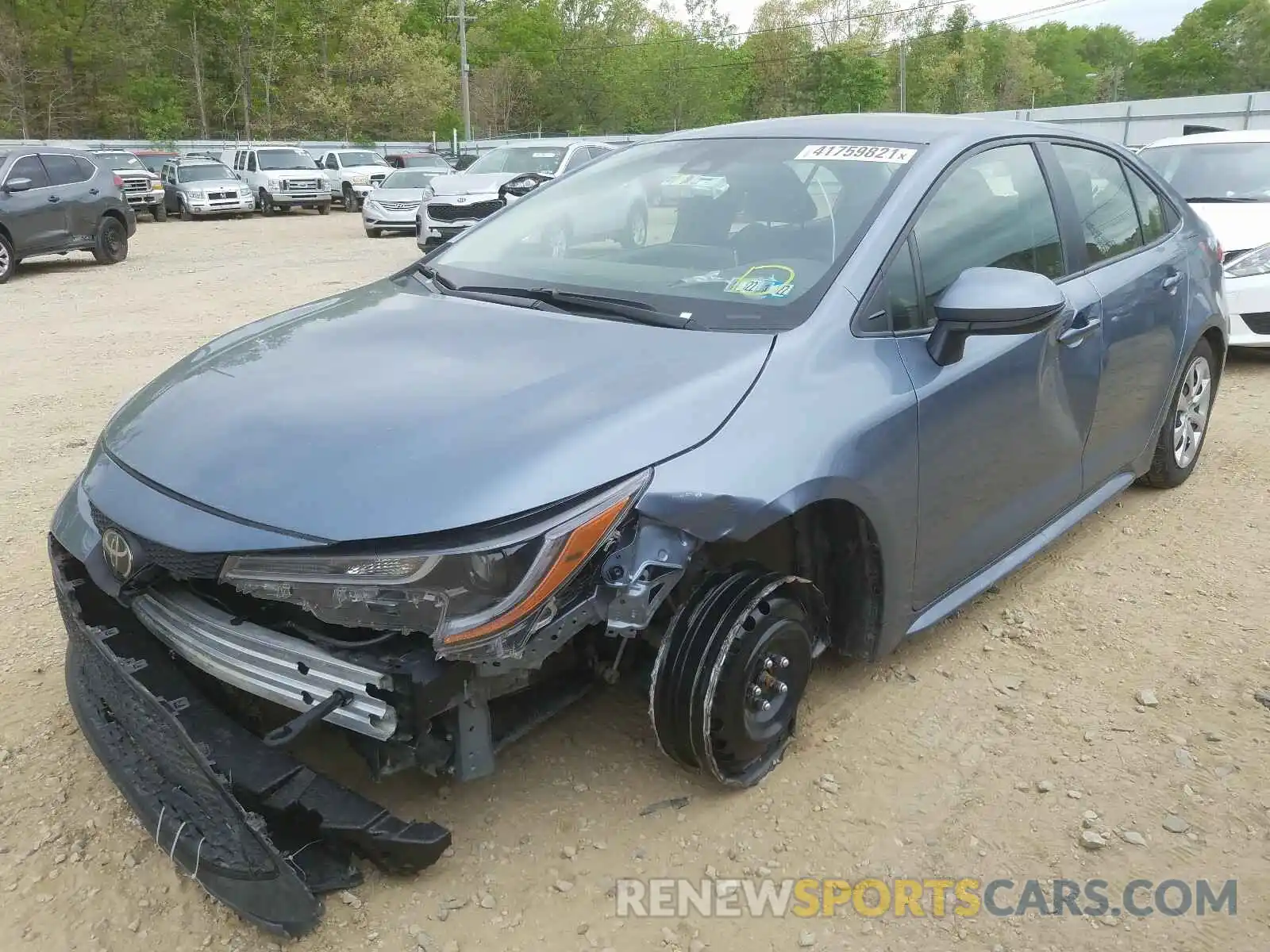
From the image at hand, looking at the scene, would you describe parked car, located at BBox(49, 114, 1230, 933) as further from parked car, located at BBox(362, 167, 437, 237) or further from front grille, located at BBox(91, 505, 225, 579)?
parked car, located at BBox(362, 167, 437, 237)

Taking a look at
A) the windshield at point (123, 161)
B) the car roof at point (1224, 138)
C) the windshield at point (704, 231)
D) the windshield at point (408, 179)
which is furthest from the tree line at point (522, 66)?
the windshield at point (704, 231)

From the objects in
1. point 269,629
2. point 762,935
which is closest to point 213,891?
point 269,629

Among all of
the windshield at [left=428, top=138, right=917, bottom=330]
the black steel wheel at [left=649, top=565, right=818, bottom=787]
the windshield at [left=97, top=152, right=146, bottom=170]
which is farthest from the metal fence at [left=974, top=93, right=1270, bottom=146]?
the black steel wheel at [left=649, top=565, right=818, bottom=787]

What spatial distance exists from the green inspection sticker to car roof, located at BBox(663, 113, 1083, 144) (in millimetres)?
676

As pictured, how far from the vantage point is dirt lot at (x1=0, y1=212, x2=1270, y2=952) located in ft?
7.39

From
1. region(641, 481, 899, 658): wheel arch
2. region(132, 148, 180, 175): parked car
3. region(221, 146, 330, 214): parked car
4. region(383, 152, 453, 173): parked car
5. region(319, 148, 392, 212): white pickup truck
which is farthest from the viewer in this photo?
region(319, 148, 392, 212): white pickup truck

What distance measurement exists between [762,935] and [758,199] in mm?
2012

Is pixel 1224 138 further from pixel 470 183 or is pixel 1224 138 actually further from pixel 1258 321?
pixel 470 183

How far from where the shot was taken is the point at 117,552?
7.65 feet

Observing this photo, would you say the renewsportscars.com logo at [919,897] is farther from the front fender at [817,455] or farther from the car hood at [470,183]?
the car hood at [470,183]

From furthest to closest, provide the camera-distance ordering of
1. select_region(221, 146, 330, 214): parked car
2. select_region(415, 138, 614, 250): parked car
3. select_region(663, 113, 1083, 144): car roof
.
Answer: select_region(221, 146, 330, 214): parked car, select_region(415, 138, 614, 250): parked car, select_region(663, 113, 1083, 144): car roof

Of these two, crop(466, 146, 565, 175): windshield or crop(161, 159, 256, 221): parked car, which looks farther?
crop(161, 159, 256, 221): parked car

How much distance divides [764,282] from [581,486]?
98 centimetres

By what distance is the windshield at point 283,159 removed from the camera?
85.5 feet
